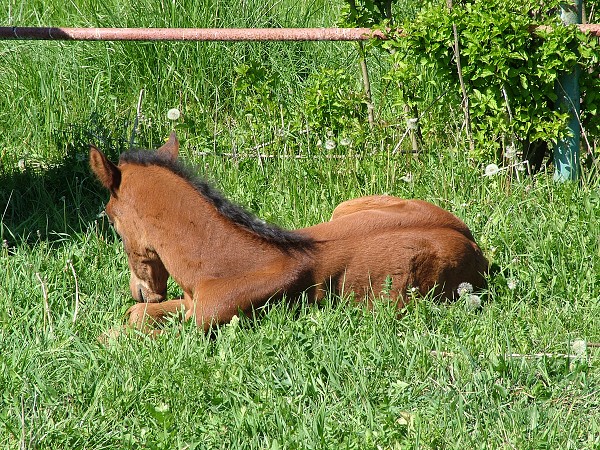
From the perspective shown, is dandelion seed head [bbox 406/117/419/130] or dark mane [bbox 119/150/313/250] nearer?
dark mane [bbox 119/150/313/250]

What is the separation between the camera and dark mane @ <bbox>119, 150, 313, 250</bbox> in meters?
4.55

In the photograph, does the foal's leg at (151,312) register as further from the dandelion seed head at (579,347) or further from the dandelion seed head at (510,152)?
the dandelion seed head at (510,152)

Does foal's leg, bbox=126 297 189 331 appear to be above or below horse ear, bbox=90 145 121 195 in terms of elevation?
below

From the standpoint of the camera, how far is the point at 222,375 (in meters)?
3.96

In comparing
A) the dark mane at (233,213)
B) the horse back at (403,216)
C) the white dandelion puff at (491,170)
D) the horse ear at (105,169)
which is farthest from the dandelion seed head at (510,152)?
the horse ear at (105,169)

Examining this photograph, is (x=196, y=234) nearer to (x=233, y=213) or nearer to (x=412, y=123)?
(x=233, y=213)

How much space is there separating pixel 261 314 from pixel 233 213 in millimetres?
561

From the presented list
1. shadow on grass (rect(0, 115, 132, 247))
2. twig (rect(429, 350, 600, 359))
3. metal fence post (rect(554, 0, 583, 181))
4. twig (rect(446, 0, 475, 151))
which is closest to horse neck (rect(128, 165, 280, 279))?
twig (rect(429, 350, 600, 359))

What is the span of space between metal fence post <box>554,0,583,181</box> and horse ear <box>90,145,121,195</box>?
329 centimetres

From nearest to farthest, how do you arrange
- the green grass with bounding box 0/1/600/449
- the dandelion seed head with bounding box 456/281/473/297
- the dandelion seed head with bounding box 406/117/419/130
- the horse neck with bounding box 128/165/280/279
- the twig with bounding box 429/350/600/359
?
1. the green grass with bounding box 0/1/600/449
2. the twig with bounding box 429/350/600/359
3. the horse neck with bounding box 128/165/280/279
4. the dandelion seed head with bounding box 456/281/473/297
5. the dandelion seed head with bounding box 406/117/419/130

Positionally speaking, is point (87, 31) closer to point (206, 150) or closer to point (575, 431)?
point (206, 150)

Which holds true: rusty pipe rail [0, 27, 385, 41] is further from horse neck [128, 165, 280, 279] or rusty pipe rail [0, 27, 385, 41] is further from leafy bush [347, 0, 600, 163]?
horse neck [128, 165, 280, 279]

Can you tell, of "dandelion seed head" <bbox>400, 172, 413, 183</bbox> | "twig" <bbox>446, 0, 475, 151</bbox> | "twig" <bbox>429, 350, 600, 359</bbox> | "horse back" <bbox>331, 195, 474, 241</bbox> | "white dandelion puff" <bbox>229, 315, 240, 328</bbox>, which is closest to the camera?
"twig" <bbox>429, 350, 600, 359</bbox>

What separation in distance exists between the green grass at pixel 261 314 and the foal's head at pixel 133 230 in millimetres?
221
